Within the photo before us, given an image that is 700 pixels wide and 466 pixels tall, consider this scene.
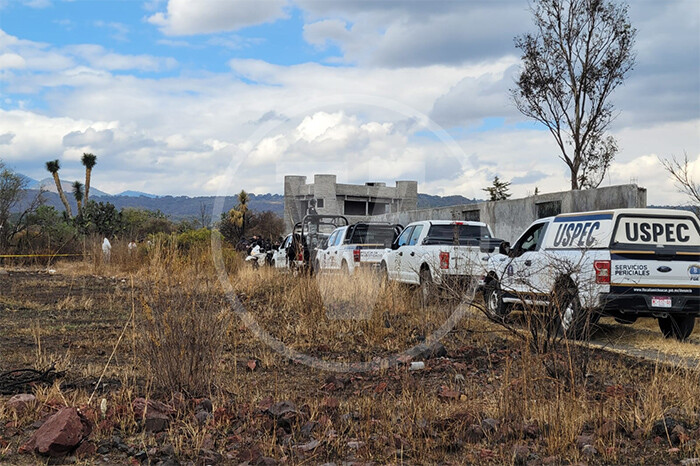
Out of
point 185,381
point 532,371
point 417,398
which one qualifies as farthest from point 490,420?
point 185,381

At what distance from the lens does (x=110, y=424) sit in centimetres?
594

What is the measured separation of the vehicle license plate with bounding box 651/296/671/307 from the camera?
11383 mm

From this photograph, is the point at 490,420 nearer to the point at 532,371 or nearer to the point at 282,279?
the point at 532,371

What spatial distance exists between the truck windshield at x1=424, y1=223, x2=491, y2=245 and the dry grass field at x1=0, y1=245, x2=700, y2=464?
5244mm

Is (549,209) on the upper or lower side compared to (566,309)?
upper

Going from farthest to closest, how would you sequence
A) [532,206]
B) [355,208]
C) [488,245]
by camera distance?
[355,208]
[532,206]
[488,245]

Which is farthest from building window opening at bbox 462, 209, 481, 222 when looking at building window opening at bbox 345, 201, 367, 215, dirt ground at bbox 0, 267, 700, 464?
building window opening at bbox 345, 201, 367, 215

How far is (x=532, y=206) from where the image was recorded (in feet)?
68.8

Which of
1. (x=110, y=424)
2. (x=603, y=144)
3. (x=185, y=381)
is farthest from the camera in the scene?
(x=603, y=144)

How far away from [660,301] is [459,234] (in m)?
6.18

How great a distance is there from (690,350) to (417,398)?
240 inches

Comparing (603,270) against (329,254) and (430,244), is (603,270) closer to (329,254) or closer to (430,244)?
(430,244)

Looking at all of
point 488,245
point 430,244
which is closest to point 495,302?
point 488,245

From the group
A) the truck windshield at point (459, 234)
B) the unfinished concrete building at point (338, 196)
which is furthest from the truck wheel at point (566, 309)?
the unfinished concrete building at point (338, 196)
